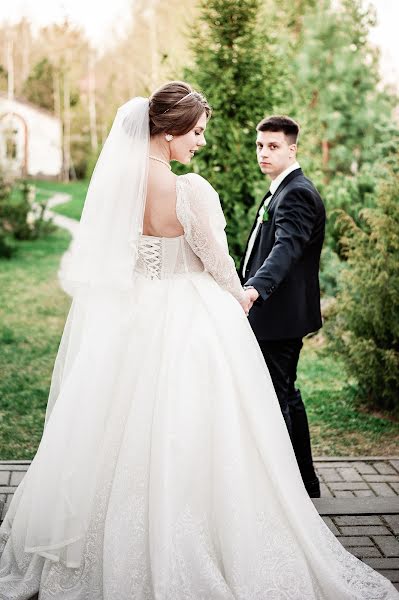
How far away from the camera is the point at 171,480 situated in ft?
10.2

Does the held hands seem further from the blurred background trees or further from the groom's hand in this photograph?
the blurred background trees

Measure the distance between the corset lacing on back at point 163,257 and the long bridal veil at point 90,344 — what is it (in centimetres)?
7

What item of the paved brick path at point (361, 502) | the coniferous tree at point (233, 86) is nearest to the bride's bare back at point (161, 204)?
the paved brick path at point (361, 502)

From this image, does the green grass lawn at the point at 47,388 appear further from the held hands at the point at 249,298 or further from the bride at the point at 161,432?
the bride at the point at 161,432

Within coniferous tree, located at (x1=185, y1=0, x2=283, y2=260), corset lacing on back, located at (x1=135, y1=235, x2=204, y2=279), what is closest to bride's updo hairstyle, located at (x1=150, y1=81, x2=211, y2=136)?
corset lacing on back, located at (x1=135, y1=235, x2=204, y2=279)

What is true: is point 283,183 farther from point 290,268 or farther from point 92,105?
point 92,105

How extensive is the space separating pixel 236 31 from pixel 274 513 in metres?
6.44

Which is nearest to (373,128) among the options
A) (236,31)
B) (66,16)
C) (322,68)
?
(322,68)

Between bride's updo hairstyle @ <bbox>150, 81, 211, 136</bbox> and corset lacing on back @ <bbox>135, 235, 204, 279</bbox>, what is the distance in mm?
466

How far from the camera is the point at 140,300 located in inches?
134

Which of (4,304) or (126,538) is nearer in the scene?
(126,538)

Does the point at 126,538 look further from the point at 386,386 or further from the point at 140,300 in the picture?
the point at 386,386

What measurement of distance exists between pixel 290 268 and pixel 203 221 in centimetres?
99

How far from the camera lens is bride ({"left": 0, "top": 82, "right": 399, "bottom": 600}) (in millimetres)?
3072
